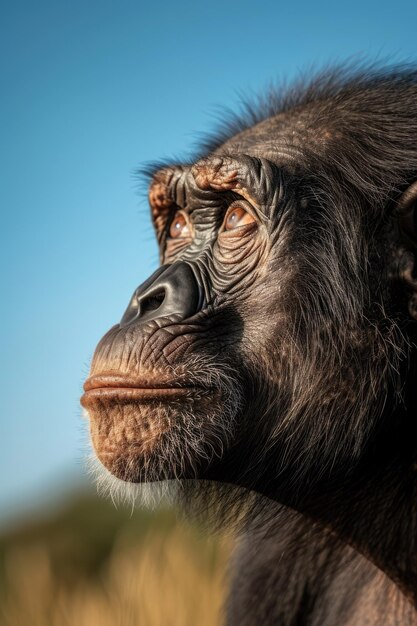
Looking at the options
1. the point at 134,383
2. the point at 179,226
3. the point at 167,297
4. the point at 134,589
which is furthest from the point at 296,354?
the point at 134,589

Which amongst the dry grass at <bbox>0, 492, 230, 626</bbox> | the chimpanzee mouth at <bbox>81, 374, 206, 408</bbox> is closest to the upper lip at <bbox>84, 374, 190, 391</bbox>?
the chimpanzee mouth at <bbox>81, 374, 206, 408</bbox>

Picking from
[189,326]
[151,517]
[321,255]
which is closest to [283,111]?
[321,255]

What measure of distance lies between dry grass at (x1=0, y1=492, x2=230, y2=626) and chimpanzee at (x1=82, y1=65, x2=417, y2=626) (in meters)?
2.95

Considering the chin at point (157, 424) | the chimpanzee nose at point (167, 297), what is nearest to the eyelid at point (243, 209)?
the chimpanzee nose at point (167, 297)

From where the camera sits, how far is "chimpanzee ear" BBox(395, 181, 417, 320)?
4238 millimetres

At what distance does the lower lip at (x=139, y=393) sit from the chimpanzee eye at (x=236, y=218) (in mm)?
910

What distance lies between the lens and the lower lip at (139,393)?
4.03m

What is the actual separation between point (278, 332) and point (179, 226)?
3.90 feet

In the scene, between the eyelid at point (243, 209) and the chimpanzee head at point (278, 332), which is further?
the eyelid at point (243, 209)

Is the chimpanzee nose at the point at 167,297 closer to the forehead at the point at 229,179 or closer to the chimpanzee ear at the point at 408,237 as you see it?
the forehead at the point at 229,179

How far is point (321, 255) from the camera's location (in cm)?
432

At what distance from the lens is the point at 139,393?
403 cm

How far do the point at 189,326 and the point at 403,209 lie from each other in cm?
118

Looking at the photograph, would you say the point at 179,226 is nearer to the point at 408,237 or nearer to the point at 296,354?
the point at 296,354
